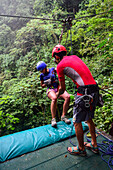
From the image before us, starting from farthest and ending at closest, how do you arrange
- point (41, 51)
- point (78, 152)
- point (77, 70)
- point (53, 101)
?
point (41, 51), point (53, 101), point (78, 152), point (77, 70)

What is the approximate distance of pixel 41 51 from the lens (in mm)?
6875

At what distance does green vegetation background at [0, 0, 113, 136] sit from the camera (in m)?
3.24

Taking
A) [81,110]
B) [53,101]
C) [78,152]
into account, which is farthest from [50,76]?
[78,152]

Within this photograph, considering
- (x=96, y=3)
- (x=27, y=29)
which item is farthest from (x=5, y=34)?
(x=96, y=3)

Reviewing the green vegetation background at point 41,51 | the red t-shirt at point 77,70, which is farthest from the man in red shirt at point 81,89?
the green vegetation background at point 41,51

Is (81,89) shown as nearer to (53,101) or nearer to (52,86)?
(53,101)

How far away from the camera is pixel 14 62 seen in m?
7.29

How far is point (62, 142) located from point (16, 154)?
836 millimetres

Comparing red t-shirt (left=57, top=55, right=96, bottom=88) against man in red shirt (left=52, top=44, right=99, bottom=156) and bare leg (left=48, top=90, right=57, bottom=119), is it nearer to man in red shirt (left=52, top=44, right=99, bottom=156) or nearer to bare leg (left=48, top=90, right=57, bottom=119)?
man in red shirt (left=52, top=44, right=99, bottom=156)

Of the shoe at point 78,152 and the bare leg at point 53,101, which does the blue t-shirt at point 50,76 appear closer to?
the bare leg at point 53,101

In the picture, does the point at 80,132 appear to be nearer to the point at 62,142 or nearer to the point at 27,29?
the point at 62,142

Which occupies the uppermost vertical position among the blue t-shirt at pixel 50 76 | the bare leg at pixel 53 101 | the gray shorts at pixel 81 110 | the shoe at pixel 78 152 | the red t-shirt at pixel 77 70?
the red t-shirt at pixel 77 70

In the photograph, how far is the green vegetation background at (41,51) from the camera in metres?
3.24

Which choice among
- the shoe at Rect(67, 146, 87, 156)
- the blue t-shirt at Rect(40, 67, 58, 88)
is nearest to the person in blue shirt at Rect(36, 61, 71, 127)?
the blue t-shirt at Rect(40, 67, 58, 88)
